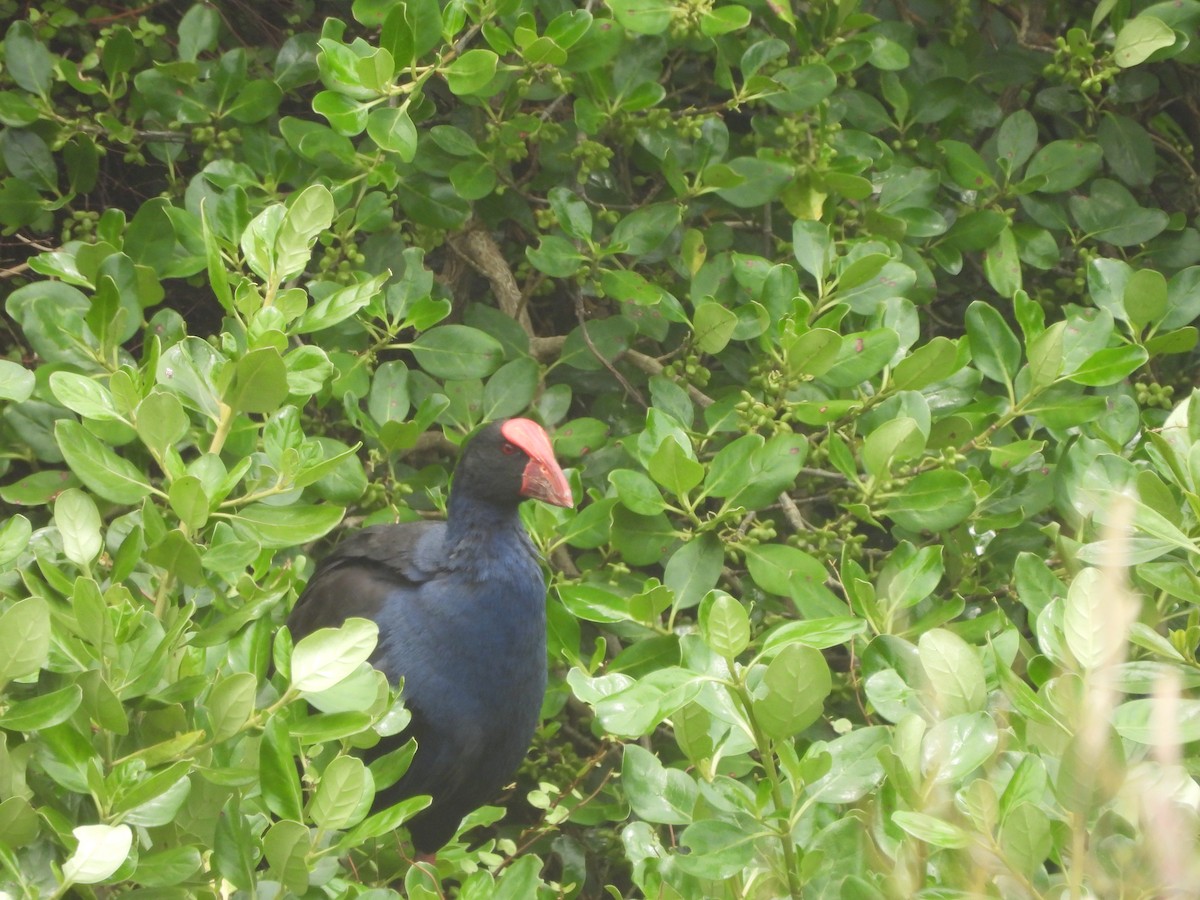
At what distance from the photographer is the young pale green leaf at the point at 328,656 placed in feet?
3.65

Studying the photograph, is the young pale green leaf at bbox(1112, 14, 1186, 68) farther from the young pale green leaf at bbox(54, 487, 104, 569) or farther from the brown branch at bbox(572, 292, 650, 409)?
the young pale green leaf at bbox(54, 487, 104, 569)

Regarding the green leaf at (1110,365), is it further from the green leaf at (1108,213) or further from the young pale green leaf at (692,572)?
the green leaf at (1108,213)

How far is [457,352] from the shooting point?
7.77 ft

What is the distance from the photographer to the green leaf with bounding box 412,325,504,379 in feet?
7.75

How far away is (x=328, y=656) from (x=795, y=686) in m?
0.37

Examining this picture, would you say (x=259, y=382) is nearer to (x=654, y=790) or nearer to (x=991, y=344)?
(x=654, y=790)

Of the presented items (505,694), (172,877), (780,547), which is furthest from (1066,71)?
(172,877)

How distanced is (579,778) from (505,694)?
0.83ft

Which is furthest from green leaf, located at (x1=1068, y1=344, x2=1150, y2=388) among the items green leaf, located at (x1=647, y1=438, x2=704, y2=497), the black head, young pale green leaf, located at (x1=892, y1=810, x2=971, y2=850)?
young pale green leaf, located at (x1=892, y1=810, x2=971, y2=850)

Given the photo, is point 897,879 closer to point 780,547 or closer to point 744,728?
point 744,728

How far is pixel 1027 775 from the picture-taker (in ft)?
3.47

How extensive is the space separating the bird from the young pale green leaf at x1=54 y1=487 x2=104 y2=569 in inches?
37.8

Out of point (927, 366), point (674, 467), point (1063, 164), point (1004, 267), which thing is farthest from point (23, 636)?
point (1063, 164)

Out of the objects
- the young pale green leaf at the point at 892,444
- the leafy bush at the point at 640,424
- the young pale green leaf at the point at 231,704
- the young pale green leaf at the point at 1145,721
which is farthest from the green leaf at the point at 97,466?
the young pale green leaf at the point at 892,444
